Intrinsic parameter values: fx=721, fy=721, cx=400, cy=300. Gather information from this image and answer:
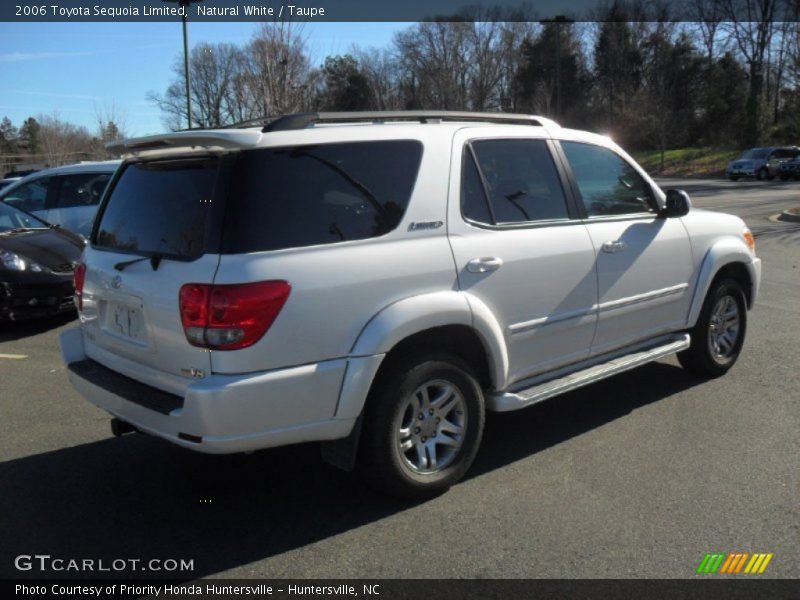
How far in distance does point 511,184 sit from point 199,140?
1838mm

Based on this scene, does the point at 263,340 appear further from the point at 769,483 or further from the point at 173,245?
the point at 769,483

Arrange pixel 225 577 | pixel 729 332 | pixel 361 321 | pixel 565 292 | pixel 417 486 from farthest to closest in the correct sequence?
pixel 729 332 → pixel 565 292 → pixel 417 486 → pixel 361 321 → pixel 225 577

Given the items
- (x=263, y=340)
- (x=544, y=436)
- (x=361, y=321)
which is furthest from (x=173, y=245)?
(x=544, y=436)

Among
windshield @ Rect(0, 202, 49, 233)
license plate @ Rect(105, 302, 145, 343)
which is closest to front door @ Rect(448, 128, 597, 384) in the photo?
license plate @ Rect(105, 302, 145, 343)

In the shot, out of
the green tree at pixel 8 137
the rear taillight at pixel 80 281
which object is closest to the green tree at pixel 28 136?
the green tree at pixel 8 137

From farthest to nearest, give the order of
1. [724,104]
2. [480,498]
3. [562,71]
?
1. [562,71]
2. [724,104]
3. [480,498]

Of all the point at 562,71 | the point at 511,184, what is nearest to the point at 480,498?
the point at 511,184

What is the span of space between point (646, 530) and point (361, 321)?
66.5 inches

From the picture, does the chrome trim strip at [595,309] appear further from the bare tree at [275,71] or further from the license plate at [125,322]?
the bare tree at [275,71]

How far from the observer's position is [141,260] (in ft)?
11.7

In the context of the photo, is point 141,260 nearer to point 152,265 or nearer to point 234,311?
point 152,265

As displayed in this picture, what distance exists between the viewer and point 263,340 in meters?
3.15

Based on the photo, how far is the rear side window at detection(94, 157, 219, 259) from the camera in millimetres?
3379

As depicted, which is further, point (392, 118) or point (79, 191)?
point (79, 191)
